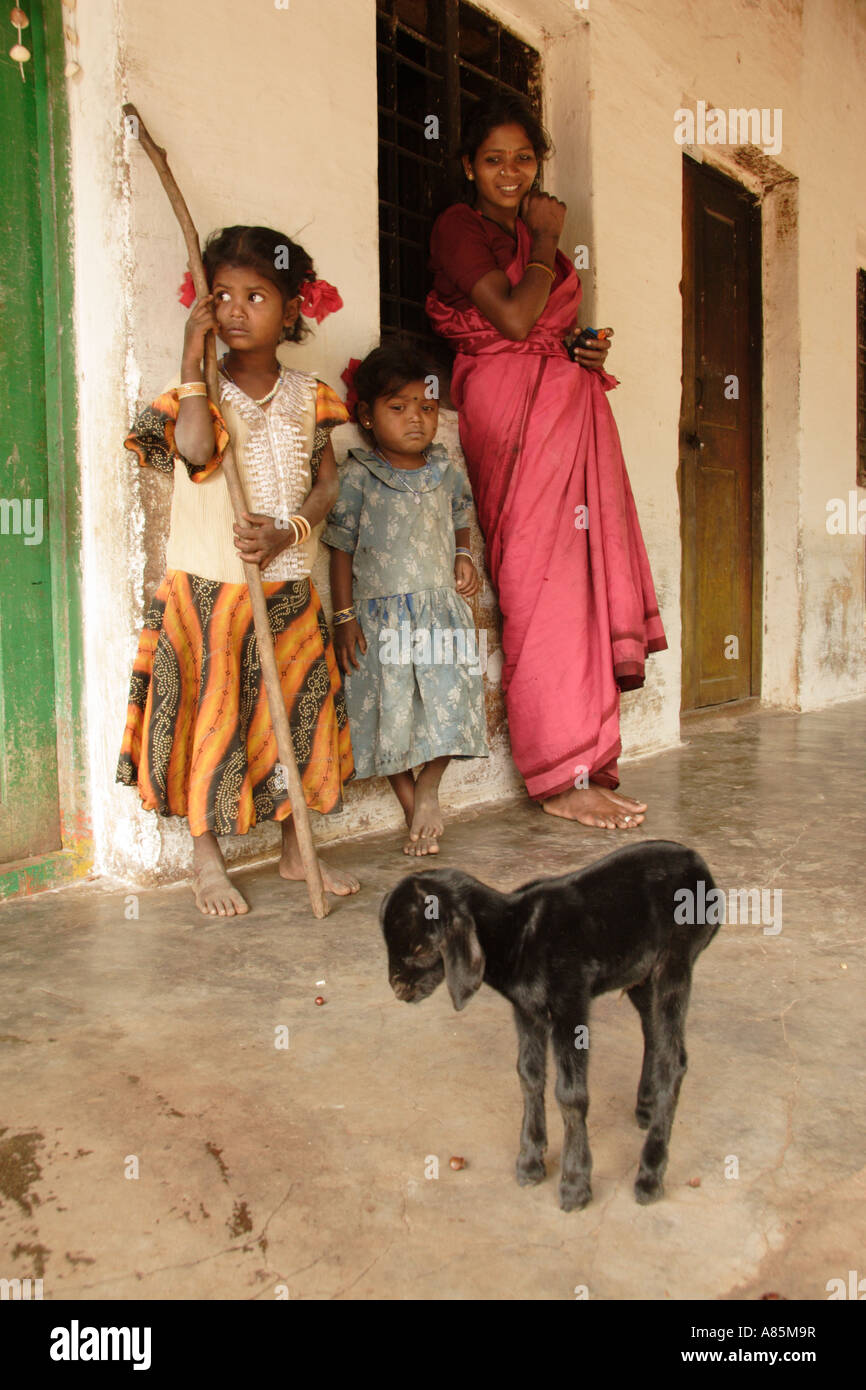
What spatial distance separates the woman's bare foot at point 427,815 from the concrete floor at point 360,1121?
1.32ft

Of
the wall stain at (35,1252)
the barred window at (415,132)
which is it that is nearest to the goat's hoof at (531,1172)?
the wall stain at (35,1252)

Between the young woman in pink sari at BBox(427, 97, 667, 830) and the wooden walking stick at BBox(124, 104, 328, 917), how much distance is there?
4.05 feet

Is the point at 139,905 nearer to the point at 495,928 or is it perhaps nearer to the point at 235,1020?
the point at 235,1020

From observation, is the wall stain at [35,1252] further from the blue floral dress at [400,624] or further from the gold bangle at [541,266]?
the gold bangle at [541,266]

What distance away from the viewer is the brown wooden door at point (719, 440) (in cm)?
520

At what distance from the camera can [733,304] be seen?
5543mm

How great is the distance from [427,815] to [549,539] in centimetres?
104

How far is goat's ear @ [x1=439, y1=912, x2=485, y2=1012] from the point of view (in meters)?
1.19

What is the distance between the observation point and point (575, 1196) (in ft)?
4.21

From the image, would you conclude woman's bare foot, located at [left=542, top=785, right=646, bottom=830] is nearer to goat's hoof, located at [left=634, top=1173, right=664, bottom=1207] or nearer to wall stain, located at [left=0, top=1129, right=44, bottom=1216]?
goat's hoof, located at [left=634, top=1173, right=664, bottom=1207]

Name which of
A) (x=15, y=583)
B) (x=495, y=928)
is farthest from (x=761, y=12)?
(x=495, y=928)

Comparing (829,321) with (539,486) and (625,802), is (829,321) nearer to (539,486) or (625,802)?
(539,486)

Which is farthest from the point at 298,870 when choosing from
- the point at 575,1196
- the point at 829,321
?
the point at 829,321
